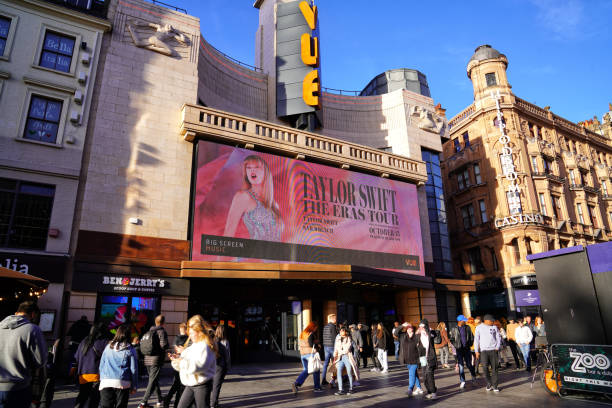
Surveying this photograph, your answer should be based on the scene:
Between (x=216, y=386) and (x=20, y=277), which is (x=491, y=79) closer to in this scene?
(x=216, y=386)

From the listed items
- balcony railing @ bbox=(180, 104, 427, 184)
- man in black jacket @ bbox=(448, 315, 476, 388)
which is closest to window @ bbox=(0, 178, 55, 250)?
balcony railing @ bbox=(180, 104, 427, 184)

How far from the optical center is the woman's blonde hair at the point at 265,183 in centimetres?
1827

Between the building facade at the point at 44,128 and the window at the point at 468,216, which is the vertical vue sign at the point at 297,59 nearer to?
the building facade at the point at 44,128

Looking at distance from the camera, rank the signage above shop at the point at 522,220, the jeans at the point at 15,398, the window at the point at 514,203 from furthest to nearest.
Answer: the window at the point at 514,203 < the signage above shop at the point at 522,220 < the jeans at the point at 15,398

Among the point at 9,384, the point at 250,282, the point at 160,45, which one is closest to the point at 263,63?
the point at 160,45

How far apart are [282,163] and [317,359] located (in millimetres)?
11183

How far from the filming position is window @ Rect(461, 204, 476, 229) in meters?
35.4

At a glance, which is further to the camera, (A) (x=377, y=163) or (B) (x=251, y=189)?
(A) (x=377, y=163)

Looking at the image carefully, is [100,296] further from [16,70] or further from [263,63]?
[263,63]

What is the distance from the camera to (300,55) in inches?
979

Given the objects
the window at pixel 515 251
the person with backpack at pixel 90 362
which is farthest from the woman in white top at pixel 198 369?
the window at pixel 515 251

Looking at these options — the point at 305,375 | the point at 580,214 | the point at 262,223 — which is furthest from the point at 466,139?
the point at 305,375

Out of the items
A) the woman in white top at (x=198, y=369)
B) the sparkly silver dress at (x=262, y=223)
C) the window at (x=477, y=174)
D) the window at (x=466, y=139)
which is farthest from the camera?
the window at (x=466, y=139)

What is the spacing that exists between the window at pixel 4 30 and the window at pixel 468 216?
112 ft
